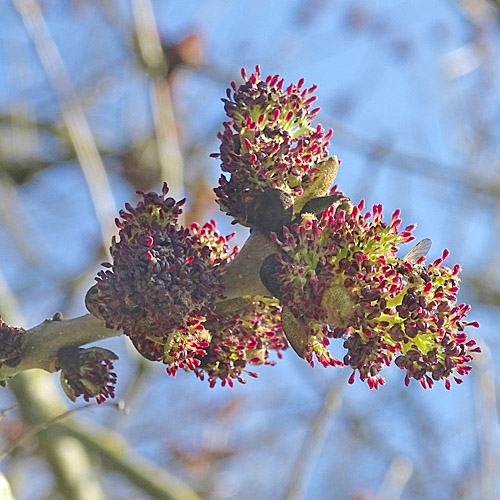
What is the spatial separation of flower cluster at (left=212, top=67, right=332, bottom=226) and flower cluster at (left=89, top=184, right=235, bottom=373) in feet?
0.53

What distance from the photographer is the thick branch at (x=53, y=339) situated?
1.60m

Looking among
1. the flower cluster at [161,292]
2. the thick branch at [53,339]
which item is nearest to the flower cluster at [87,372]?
the thick branch at [53,339]

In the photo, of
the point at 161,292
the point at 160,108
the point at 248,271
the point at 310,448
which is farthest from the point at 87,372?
the point at 160,108

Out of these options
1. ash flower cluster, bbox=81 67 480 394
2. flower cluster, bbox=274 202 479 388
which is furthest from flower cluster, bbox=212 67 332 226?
flower cluster, bbox=274 202 479 388

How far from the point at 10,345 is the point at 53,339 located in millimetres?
90

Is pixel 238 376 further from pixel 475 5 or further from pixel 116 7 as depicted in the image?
pixel 475 5

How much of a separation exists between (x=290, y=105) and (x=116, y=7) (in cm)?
433

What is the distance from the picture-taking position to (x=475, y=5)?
5.84 meters

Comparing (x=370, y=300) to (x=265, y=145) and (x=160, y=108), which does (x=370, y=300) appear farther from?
(x=160, y=108)

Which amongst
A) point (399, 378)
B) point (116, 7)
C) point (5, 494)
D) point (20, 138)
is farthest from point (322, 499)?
point (5, 494)

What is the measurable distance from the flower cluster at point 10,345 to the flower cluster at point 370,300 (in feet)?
1.90

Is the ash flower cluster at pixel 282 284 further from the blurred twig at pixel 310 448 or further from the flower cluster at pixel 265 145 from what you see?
the blurred twig at pixel 310 448

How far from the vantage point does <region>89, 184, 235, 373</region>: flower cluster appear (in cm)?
149

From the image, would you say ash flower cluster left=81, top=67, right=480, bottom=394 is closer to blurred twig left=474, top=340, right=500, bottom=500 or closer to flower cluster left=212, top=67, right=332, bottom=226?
flower cluster left=212, top=67, right=332, bottom=226
